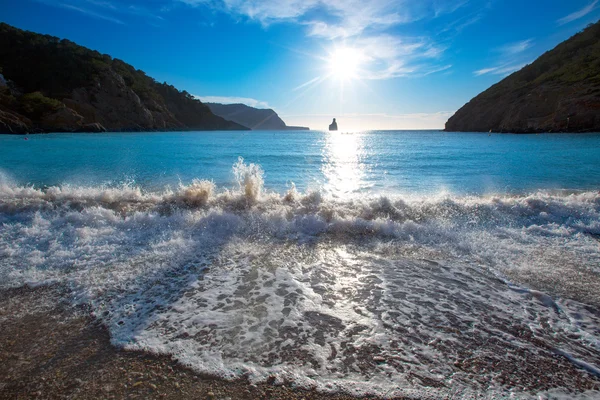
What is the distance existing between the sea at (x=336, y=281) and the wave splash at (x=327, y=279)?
27mm

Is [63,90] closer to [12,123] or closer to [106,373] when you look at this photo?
[12,123]

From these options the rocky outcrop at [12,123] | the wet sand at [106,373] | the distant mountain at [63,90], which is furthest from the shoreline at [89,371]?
the distant mountain at [63,90]

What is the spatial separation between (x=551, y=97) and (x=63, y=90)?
13050cm

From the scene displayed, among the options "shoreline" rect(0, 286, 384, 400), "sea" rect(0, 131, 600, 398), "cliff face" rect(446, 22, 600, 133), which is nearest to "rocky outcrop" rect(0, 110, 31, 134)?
"sea" rect(0, 131, 600, 398)

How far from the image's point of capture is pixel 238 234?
24.5 ft

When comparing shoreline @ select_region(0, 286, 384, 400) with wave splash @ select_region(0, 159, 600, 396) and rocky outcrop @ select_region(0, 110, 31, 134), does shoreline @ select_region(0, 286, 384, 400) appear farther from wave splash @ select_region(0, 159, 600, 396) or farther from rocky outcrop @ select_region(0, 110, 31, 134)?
rocky outcrop @ select_region(0, 110, 31, 134)

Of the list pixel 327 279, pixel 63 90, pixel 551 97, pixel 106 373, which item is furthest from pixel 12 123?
pixel 551 97

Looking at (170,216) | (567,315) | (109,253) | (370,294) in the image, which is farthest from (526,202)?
(109,253)

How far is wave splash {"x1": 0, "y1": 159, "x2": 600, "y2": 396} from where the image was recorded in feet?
10.8

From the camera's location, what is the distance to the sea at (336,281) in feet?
10.4

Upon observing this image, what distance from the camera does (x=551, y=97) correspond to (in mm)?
68875

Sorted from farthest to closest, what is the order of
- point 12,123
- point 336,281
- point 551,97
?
point 551,97, point 12,123, point 336,281

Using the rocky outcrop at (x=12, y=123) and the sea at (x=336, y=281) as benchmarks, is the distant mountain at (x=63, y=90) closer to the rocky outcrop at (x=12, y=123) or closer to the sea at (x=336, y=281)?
the rocky outcrop at (x=12, y=123)

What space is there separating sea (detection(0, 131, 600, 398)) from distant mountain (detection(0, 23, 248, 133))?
3010 inches
